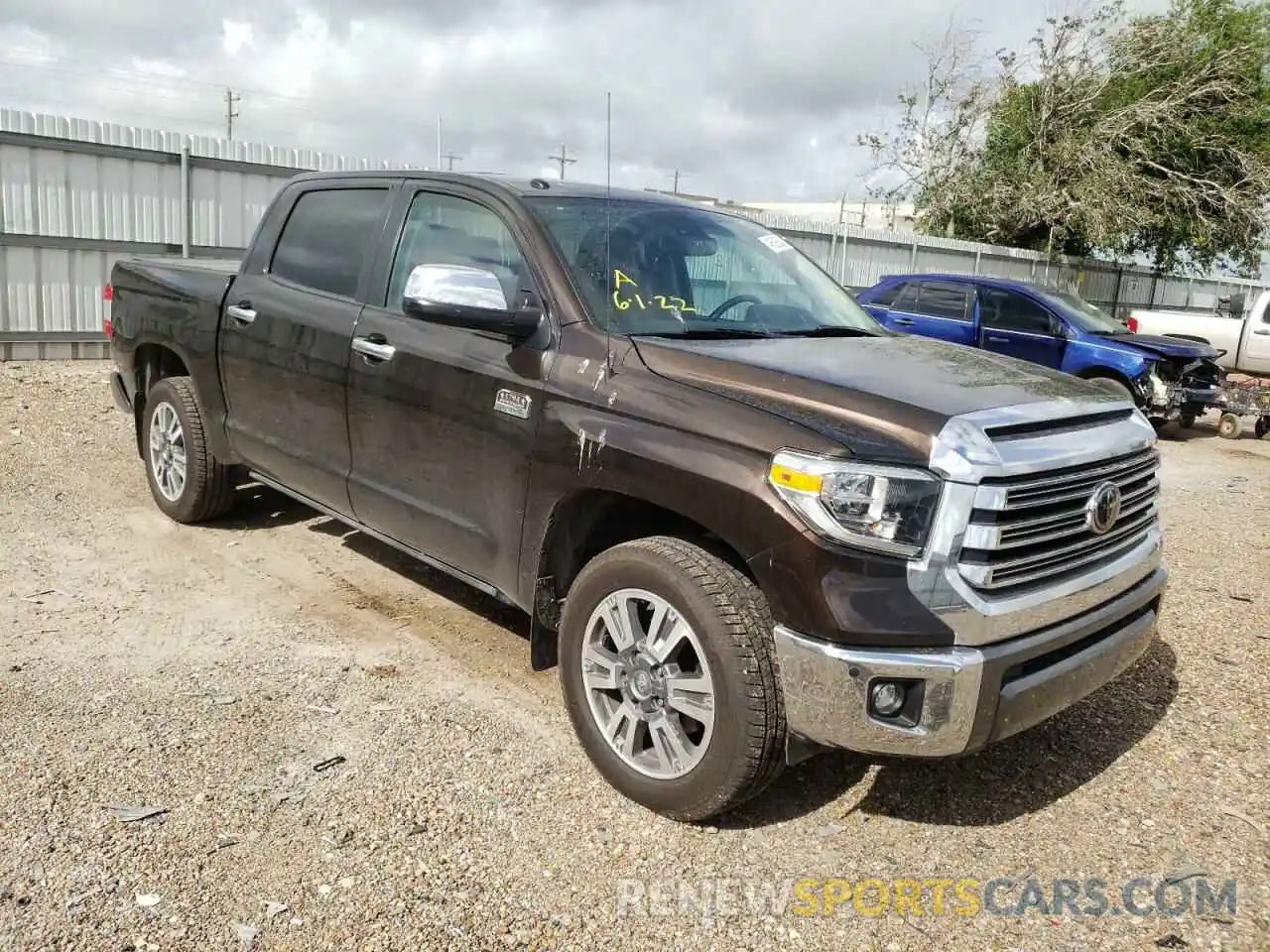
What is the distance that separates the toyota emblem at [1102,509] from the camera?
288 cm

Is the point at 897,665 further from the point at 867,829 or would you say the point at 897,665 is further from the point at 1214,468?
the point at 1214,468

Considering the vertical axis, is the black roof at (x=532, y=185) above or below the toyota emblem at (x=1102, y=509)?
above

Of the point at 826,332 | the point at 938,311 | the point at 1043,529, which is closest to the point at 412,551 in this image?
the point at 826,332

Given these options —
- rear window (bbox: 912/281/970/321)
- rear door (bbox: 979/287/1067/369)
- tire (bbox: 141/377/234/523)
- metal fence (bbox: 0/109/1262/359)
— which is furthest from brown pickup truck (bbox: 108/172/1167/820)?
rear window (bbox: 912/281/970/321)

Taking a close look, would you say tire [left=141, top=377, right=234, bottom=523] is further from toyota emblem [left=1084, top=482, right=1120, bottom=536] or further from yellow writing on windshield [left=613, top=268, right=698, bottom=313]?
toyota emblem [left=1084, top=482, right=1120, bottom=536]

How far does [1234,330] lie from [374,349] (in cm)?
1522

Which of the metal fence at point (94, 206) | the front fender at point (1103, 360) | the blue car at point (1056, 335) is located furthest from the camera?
the blue car at point (1056, 335)

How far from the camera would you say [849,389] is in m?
2.83

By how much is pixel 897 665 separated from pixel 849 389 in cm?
79

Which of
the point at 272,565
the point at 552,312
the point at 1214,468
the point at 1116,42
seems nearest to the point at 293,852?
the point at 552,312

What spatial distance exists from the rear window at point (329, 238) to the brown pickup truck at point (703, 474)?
0.06 feet

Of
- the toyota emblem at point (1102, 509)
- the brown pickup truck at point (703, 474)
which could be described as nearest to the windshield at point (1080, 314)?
the brown pickup truck at point (703, 474)

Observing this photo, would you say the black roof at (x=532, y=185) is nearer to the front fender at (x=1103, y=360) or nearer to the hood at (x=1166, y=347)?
the front fender at (x=1103, y=360)

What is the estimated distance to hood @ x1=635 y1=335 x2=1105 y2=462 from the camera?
2.66m
